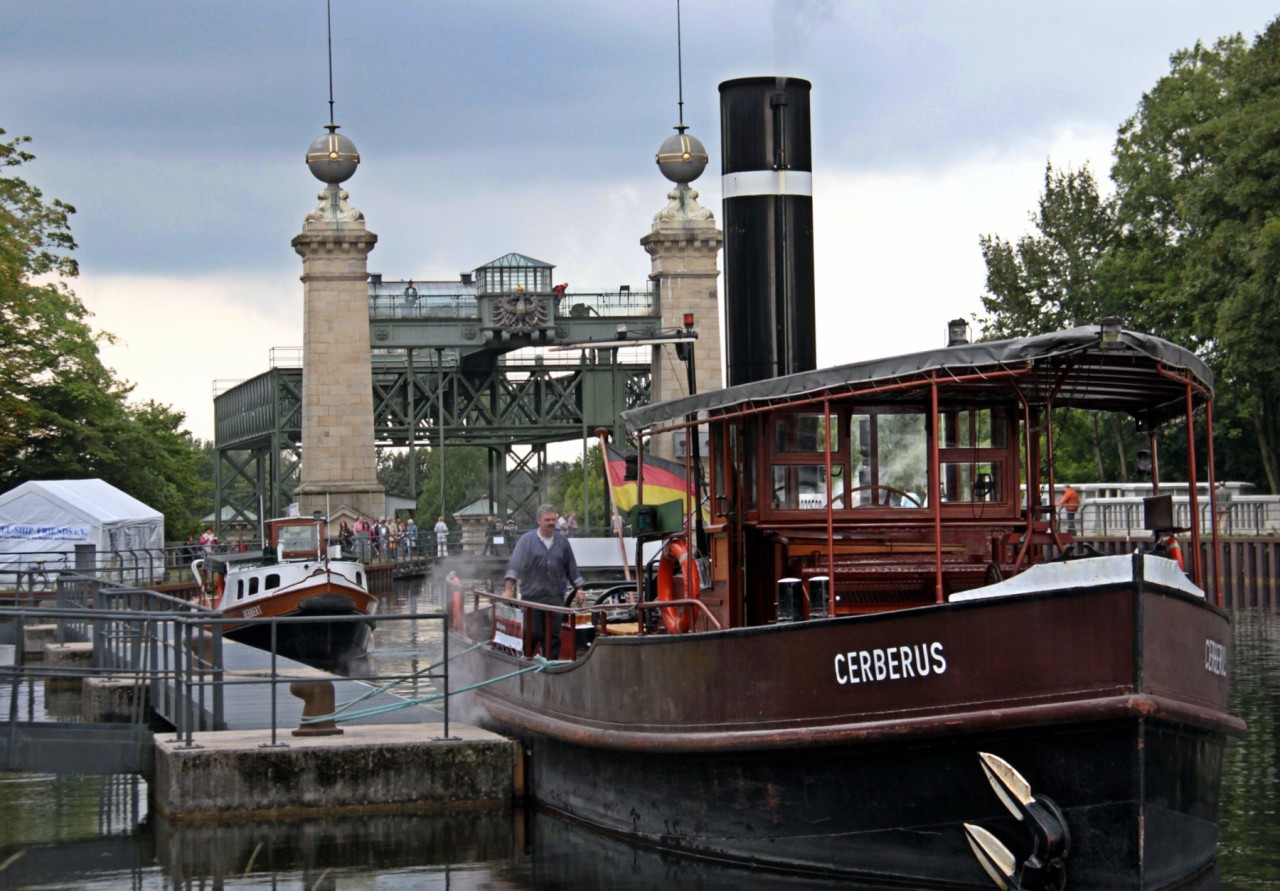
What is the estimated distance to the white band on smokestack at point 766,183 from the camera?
14336 mm

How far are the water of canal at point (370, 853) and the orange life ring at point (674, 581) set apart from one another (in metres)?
1.59

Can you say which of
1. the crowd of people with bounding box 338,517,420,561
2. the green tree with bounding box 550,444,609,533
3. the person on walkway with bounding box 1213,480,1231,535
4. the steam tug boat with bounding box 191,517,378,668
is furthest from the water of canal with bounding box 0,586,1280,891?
the green tree with bounding box 550,444,609,533

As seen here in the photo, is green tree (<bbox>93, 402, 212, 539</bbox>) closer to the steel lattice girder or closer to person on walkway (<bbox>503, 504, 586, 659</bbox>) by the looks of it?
the steel lattice girder

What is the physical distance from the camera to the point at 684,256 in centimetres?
5369

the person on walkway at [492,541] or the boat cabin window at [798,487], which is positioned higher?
the boat cabin window at [798,487]

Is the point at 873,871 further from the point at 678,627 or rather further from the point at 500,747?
the point at 500,747

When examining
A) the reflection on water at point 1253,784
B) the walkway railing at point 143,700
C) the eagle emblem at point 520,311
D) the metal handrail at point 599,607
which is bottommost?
the reflection on water at point 1253,784

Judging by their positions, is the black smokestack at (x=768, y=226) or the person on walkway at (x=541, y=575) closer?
the black smokestack at (x=768, y=226)

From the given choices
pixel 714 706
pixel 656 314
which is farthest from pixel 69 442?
pixel 714 706

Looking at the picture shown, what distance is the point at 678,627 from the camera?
Answer: 12.8 m

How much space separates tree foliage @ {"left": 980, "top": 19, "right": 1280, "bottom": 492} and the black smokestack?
26.9 meters

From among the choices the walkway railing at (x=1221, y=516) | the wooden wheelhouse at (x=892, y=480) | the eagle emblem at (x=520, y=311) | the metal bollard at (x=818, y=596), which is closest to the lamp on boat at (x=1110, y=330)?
the wooden wheelhouse at (x=892, y=480)

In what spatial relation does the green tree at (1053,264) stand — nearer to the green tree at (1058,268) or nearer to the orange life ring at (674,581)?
the green tree at (1058,268)

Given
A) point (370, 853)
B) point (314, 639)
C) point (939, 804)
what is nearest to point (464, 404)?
point (314, 639)
